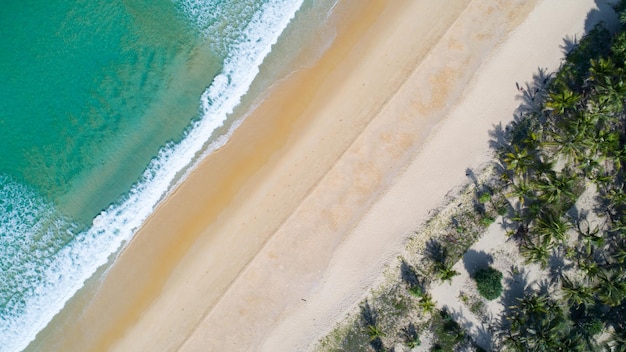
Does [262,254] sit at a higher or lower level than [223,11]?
lower

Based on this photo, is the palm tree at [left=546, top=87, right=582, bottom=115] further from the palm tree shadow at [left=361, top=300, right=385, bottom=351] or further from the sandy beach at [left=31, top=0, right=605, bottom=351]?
the palm tree shadow at [left=361, top=300, right=385, bottom=351]

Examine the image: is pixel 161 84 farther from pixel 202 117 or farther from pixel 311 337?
pixel 311 337

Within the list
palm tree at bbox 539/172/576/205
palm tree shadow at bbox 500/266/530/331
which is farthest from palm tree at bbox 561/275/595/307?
palm tree at bbox 539/172/576/205

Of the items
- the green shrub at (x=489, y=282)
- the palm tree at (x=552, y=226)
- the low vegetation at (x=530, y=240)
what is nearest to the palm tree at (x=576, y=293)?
the low vegetation at (x=530, y=240)

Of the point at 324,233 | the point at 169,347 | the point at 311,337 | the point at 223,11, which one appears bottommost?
the point at 169,347

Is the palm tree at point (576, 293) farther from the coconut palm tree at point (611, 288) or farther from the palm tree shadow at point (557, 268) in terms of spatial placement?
the coconut palm tree at point (611, 288)

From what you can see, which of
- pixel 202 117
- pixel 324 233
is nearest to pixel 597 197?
pixel 324 233

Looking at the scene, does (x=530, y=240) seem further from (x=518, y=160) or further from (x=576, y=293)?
(x=518, y=160)
